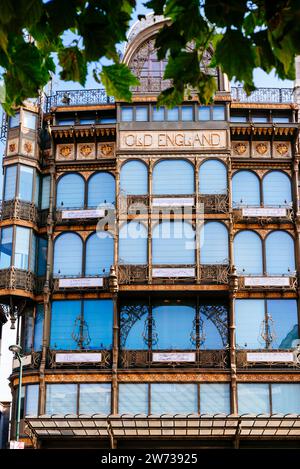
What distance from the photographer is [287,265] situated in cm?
3878

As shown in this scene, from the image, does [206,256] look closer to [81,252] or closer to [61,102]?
[81,252]

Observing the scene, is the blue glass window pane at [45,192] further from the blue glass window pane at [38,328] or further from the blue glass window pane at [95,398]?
the blue glass window pane at [95,398]

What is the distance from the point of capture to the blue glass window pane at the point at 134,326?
122ft

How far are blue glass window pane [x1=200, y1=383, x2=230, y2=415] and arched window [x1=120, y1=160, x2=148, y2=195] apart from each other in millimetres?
9590

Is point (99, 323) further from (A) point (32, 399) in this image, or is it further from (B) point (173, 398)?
(B) point (173, 398)

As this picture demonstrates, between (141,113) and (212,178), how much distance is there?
4.80 meters

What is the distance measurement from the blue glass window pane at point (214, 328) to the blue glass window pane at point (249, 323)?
709 mm

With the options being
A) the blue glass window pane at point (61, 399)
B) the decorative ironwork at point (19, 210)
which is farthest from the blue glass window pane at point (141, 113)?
the blue glass window pane at point (61, 399)

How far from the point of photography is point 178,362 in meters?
36.3

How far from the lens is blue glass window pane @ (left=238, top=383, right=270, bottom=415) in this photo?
36.0 metres

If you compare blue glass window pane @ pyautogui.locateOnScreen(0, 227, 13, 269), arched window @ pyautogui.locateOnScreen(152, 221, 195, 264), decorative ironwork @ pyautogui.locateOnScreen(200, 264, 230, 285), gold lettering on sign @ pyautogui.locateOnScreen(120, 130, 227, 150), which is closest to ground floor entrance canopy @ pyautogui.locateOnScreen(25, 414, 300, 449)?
decorative ironwork @ pyautogui.locateOnScreen(200, 264, 230, 285)

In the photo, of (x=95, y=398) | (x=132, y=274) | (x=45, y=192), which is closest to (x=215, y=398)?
(x=95, y=398)

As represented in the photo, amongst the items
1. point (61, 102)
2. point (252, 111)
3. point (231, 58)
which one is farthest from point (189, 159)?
point (231, 58)

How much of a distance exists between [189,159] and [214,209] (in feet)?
9.22
